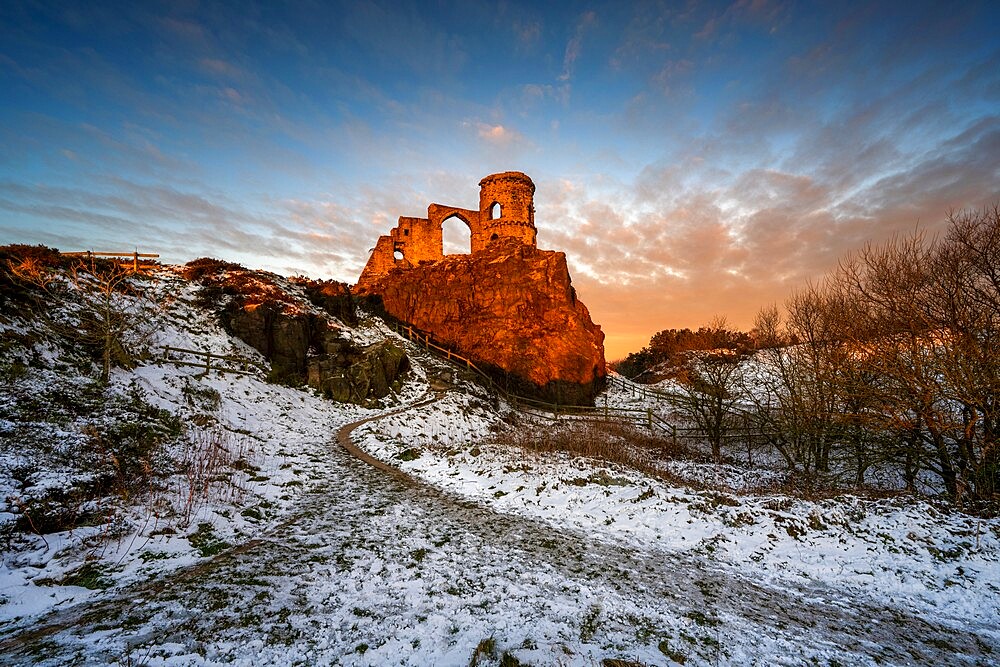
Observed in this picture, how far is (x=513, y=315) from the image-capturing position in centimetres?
3484

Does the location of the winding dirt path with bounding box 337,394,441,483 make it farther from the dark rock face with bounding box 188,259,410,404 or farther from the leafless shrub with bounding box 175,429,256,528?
the dark rock face with bounding box 188,259,410,404

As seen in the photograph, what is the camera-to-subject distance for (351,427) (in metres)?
17.5

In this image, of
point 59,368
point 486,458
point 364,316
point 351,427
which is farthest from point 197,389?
point 364,316

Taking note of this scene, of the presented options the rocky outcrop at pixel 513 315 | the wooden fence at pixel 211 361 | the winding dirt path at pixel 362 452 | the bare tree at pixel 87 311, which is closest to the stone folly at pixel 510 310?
the rocky outcrop at pixel 513 315

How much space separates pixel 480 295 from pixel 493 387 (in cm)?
985

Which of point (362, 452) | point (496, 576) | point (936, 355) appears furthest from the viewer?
point (362, 452)

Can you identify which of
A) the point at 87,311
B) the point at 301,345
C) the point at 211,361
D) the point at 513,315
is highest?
the point at 513,315

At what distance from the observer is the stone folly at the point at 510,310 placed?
33281mm

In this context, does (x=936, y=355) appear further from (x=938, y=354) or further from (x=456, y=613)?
(x=456, y=613)

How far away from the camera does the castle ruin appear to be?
42.7m

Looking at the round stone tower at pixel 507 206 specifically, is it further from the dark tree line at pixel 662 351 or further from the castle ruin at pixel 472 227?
the dark tree line at pixel 662 351

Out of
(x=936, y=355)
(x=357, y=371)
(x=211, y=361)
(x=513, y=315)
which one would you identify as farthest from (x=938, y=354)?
(x=513, y=315)

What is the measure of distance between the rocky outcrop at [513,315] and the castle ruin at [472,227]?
4528 mm

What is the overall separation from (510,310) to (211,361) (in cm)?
2186
